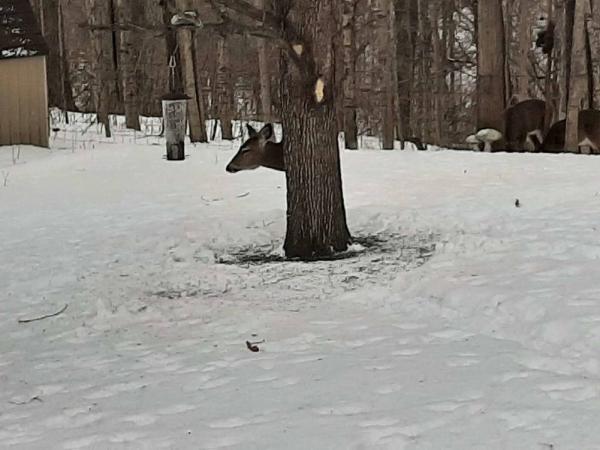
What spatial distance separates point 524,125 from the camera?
1519 cm

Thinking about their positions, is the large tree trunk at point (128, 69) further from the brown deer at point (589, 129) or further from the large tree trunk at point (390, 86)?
the brown deer at point (589, 129)

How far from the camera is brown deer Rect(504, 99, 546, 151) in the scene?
15.2m

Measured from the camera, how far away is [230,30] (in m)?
7.46

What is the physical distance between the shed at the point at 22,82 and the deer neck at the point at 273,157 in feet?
27.4

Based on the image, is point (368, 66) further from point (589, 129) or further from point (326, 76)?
point (326, 76)

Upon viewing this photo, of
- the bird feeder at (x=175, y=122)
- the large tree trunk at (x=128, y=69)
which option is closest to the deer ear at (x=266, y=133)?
the bird feeder at (x=175, y=122)

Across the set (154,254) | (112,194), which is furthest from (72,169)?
(154,254)

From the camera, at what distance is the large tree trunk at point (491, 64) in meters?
15.1

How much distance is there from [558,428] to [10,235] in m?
6.77

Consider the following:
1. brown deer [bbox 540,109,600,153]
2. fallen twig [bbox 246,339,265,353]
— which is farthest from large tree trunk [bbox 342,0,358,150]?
fallen twig [bbox 246,339,265,353]

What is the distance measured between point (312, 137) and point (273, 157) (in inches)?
120

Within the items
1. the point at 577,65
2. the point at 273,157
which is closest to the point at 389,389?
the point at 273,157

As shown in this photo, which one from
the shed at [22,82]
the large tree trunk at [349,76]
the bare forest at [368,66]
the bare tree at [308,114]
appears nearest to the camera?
the bare tree at [308,114]

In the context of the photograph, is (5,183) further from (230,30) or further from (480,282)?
(480,282)
